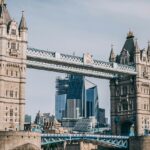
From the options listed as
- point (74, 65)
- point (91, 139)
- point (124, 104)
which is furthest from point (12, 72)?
point (124, 104)

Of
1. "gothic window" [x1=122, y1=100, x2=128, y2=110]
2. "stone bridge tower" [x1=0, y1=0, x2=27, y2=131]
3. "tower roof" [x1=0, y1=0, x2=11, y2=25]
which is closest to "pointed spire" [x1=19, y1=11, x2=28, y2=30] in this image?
"stone bridge tower" [x1=0, y1=0, x2=27, y2=131]

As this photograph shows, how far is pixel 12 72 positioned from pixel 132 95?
4247 cm

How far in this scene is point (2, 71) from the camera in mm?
112062

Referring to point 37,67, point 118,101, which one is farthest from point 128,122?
point 37,67

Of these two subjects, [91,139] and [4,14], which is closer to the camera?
[4,14]

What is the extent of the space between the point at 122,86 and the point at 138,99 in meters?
7.33

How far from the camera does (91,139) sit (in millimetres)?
125750

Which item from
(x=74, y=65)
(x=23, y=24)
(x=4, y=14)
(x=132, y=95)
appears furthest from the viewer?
(x=132, y=95)

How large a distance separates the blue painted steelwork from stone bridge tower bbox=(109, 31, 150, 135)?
737cm

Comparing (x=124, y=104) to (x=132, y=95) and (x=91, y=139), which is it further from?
(x=91, y=139)

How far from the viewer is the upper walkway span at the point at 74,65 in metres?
120

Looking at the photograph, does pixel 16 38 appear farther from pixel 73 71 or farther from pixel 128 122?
pixel 128 122

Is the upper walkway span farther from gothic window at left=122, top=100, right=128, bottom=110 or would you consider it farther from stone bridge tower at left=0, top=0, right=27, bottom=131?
gothic window at left=122, top=100, right=128, bottom=110

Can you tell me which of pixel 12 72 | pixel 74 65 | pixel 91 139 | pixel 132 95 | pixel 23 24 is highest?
pixel 23 24
